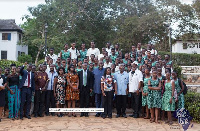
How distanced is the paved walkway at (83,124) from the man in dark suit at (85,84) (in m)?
0.63

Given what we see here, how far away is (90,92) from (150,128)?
254cm

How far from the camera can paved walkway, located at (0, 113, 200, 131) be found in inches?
243

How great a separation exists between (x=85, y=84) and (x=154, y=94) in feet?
7.49

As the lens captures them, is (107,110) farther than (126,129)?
Yes

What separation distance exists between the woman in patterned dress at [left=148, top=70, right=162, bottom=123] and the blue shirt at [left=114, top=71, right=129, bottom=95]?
895 mm

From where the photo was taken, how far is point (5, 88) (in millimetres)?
7195

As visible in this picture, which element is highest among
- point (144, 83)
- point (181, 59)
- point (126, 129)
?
point (181, 59)

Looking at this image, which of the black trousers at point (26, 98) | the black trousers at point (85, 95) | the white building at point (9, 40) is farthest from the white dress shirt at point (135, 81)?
the white building at point (9, 40)

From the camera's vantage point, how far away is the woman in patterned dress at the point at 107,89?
7.35m

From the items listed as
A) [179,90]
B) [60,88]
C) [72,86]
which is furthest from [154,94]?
[60,88]

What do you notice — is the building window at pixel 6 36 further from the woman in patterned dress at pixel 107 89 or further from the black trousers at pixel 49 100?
the woman in patterned dress at pixel 107 89

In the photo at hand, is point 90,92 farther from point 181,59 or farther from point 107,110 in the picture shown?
point 181,59

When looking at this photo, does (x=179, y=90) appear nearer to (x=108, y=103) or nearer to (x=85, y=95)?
(x=108, y=103)

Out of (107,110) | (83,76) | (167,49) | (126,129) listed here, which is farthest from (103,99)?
(167,49)
